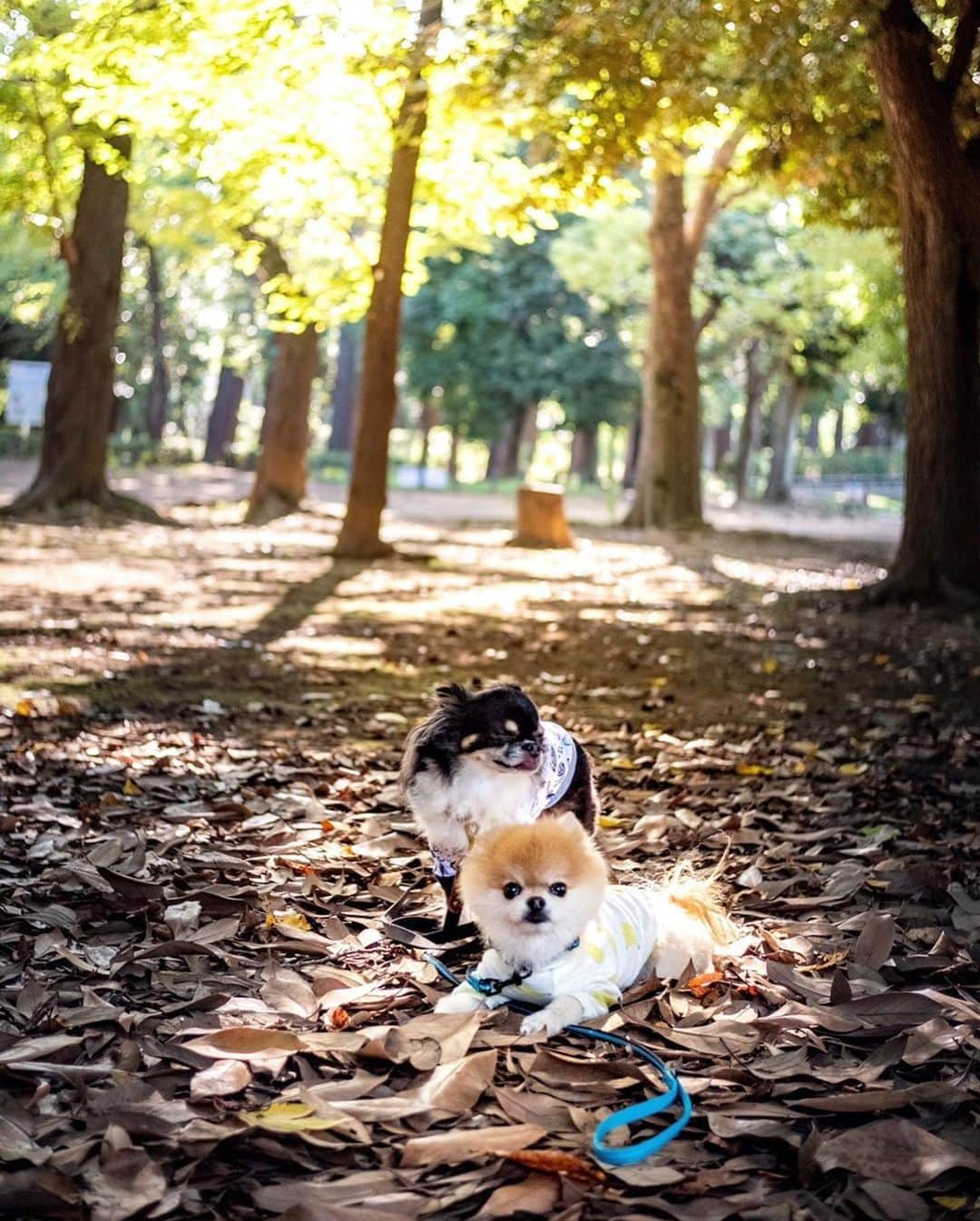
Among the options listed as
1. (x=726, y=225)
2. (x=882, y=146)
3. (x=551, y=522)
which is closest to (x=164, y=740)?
(x=882, y=146)

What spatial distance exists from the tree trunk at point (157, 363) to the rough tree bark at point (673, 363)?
22082 millimetres

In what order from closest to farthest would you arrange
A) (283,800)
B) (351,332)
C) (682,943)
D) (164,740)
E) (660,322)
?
1. (682,943)
2. (283,800)
3. (164,740)
4. (660,322)
5. (351,332)

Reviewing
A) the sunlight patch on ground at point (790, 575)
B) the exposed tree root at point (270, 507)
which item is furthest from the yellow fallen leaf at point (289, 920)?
the exposed tree root at point (270, 507)

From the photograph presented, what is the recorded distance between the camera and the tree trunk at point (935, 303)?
444 inches

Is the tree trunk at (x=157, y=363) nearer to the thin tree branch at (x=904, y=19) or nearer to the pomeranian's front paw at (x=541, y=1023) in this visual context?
the thin tree branch at (x=904, y=19)

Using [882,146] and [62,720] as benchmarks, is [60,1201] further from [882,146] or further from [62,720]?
[882,146]

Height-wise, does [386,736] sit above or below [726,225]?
below

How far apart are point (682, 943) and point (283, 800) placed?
2.57m

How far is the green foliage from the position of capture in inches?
1742

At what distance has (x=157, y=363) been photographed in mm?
44969

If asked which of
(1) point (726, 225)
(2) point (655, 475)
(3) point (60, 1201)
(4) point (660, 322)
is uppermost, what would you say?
(1) point (726, 225)

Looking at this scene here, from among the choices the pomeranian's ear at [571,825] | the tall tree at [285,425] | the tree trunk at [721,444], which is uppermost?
the tree trunk at [721,444]

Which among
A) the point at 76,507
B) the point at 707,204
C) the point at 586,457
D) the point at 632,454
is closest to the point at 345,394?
the point at 586,457

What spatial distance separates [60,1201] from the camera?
301cm
